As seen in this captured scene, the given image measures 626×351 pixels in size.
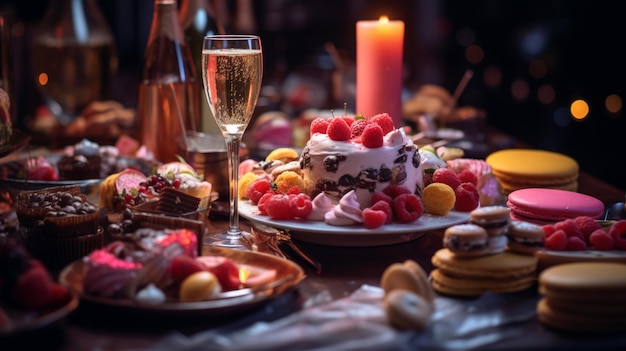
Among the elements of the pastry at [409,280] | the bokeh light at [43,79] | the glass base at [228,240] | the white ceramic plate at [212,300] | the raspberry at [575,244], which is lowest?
the glass base at [228,240]

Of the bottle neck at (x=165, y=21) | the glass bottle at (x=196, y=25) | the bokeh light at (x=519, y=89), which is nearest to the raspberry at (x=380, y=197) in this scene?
the bottle neck at (x=165, y=21)

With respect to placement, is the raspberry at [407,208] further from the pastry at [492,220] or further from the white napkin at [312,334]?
the white napkin at [312,334]

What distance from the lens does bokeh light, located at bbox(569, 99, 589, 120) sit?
4527mm

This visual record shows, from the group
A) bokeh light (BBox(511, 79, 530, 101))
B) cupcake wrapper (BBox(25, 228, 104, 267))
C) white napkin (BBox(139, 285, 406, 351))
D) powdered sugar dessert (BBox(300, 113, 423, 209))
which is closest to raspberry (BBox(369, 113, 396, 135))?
powdered sugar dessert (BBox(300, 113, 423, 209))

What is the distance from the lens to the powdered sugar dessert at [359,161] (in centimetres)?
145

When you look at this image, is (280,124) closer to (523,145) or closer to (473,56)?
(523,145)

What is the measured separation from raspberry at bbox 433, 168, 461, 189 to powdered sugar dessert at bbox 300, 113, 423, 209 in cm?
6

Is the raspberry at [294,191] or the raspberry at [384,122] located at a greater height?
the raspberry at [384,122]

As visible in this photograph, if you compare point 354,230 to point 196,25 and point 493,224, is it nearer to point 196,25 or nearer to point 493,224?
point 493,224

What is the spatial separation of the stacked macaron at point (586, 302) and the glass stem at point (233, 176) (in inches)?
23.3

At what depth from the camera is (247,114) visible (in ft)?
4.97

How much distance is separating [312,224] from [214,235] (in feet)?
0.75

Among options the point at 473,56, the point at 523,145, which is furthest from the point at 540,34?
the point at 523,145

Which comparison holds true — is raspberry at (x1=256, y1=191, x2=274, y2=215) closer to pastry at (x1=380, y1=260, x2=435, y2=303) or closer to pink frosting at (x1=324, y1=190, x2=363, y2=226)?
pink frosting at (x1=324, y1=190, x2=363, y2=226)
